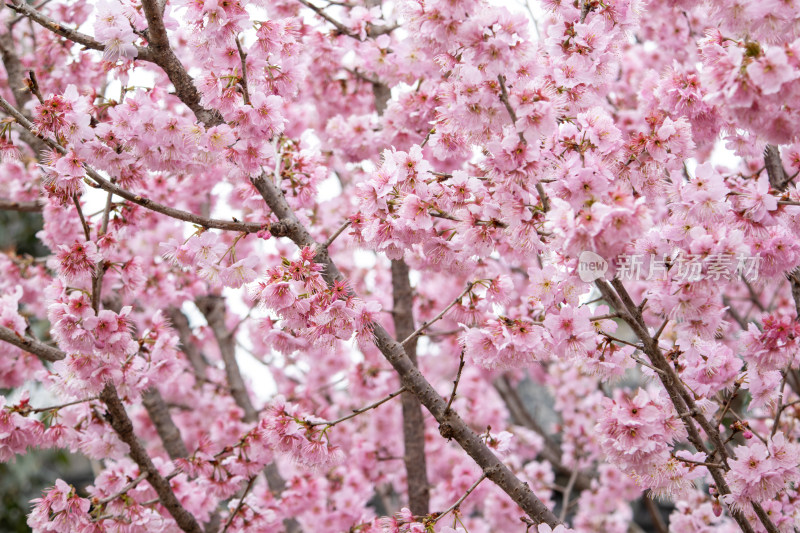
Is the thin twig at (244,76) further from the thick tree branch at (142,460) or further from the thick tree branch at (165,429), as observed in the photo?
the thick tree branch at (165,429)

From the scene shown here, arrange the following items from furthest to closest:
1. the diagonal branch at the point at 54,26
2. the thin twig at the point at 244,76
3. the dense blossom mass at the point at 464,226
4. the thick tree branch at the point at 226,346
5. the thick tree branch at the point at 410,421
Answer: the thick tree branch at the point at 226,346, the thick tree branch at the point at 410,421, the thin twig at the point at 244,76, the diagonal branch at the point at 54,26, the dense blossom mass at the point at 464,226

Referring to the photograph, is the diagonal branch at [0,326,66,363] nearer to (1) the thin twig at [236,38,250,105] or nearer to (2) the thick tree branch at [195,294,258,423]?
(1) the thin twig at [236,38,250,105]

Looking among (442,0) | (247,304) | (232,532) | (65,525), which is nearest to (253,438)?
(232,532)

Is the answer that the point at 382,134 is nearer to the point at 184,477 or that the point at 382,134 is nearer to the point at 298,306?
the point at 298,306

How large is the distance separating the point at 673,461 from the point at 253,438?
5.65ft

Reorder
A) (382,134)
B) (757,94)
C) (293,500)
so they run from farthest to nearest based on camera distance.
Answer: (293,500), (382,134), (757,94)

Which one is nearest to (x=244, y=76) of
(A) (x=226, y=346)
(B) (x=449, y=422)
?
(B) (x=449, y=422)

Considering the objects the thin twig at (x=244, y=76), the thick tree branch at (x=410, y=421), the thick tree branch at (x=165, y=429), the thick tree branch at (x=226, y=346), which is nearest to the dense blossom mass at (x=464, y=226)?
the thin twig at (x=244, y=76)

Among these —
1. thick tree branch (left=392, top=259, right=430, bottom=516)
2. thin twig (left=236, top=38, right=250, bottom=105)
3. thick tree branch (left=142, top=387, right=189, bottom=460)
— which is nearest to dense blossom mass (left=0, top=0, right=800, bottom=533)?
thin twig (left=236, top=38, right=250, bottom=105)

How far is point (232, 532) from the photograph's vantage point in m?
2.96

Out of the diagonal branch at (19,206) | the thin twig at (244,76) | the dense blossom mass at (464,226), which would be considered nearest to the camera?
the dense blossom mass at (464,226)

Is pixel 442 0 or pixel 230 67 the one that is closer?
pixel 442 0

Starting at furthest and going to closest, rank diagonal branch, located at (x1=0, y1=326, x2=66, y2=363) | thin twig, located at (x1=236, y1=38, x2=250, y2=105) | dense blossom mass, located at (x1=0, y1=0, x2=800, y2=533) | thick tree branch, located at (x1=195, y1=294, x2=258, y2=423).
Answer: thick tree branch, located at (x1=195, y1=294, x2=258, y2=423) → diagonal branch, located at (x1=0, y1=326, x2=66, y2=363) → thin twig, located at (x1=236, y1=38, x2=250, y2=105) → dense blossom mass, located at (x1=0, y1=0, x2=800, y2=533)

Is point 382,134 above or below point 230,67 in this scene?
above
